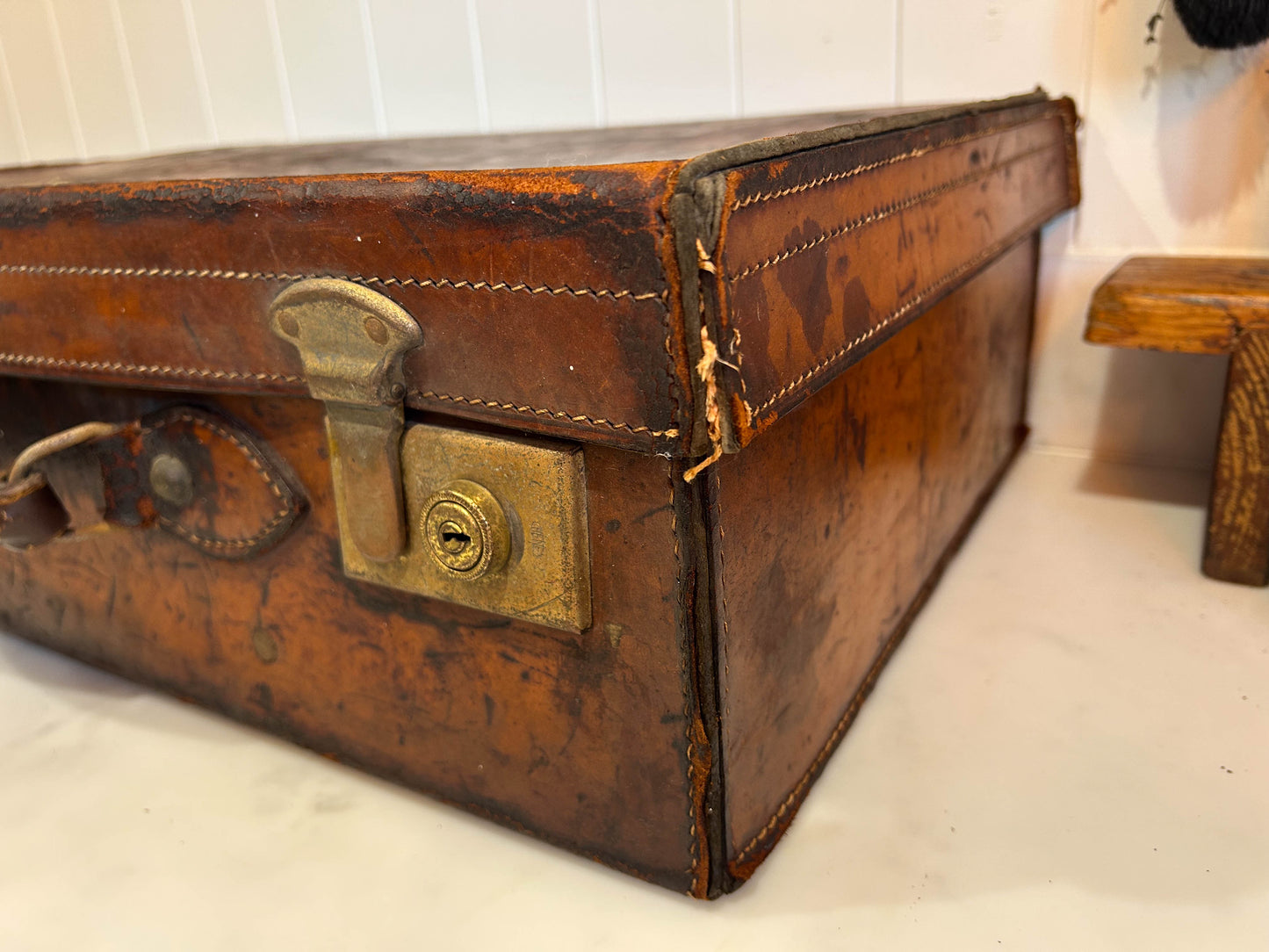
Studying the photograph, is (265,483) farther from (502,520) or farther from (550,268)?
(550,268)

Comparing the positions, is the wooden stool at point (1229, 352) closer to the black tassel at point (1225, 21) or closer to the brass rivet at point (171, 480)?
the black tassel at point (1225, 21)

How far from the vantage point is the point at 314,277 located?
0.58 meters

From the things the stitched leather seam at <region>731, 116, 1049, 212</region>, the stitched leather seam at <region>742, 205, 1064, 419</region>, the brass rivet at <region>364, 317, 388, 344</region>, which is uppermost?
the stitched leather seam at <region>731, 116, 1049, 212</region>

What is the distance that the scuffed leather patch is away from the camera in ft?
2.26

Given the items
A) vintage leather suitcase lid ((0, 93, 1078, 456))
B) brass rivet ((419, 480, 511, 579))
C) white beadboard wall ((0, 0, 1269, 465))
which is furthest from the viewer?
white beadboard wall ((0, 0, 1269, 465))

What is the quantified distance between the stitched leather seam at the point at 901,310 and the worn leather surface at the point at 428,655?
8cm

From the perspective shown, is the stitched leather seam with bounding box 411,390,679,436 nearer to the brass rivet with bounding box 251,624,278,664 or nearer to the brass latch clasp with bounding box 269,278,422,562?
the brass latch clasp with bounding box 269,278,422,562

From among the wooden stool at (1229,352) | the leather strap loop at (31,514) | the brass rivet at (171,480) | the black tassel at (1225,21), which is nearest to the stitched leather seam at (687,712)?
the brass rivet at (171,480)

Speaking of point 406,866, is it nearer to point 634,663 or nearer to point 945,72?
point 634,663

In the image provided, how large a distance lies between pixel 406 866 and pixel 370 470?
28cm

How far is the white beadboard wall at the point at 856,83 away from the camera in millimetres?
1187

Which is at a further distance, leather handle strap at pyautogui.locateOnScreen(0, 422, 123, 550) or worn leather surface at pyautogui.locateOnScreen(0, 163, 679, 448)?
leather handle strap at pyautogui.locateOnScreen(0, 422, 123, 550)

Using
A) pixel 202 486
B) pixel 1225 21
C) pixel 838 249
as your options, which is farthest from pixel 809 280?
pixel 1225 21

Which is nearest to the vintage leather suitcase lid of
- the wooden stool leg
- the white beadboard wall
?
the wooden stool leg
